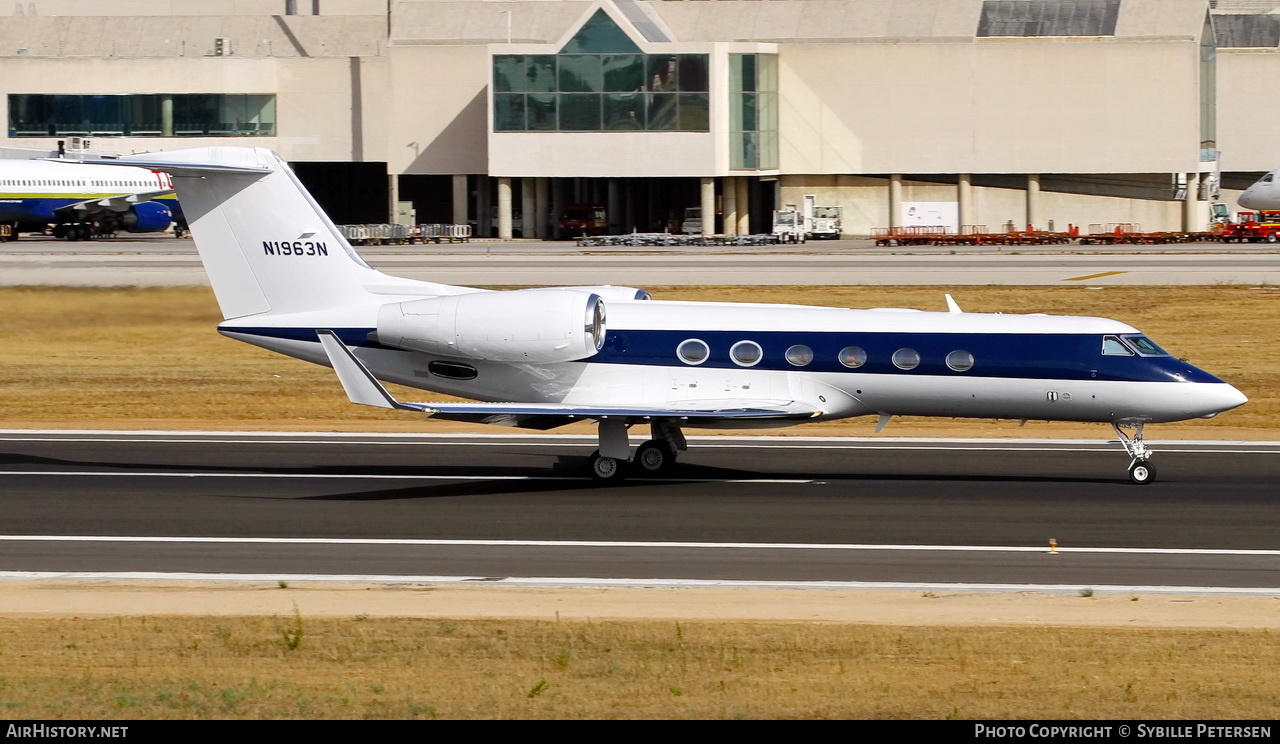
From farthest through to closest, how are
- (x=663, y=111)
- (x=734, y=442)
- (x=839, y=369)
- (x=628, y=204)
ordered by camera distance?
(x=628, y=204), (x=663, y=111), (x=734, y=442), (x=839, y=369)

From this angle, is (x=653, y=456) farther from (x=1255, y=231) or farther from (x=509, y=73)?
(x=509, y=73)

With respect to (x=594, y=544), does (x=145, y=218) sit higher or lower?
higher

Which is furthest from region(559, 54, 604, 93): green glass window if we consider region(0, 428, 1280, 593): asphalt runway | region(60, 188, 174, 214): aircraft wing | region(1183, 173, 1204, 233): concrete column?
region(0, 428, 1280, 593): asphalt runway

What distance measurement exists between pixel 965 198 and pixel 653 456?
69.1 meters

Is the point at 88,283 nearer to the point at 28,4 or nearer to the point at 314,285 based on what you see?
the point at 314,285

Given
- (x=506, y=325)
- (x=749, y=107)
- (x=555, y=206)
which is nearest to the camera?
(x=506, y=325)

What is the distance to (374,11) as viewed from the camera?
109875mm

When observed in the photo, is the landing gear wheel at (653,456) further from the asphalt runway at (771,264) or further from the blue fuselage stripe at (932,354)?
the asphalt runway at (771,264)

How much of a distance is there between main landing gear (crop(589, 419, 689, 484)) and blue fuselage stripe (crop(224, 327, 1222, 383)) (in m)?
1.12

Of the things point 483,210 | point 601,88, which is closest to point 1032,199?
point 601,88

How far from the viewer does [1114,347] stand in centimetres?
2403

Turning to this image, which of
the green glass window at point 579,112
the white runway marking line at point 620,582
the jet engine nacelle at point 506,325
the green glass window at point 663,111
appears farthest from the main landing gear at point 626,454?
the green glass window at point 579,112

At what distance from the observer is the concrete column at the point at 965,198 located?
90938mm

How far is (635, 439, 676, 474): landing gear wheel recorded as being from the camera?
83.5 feet
